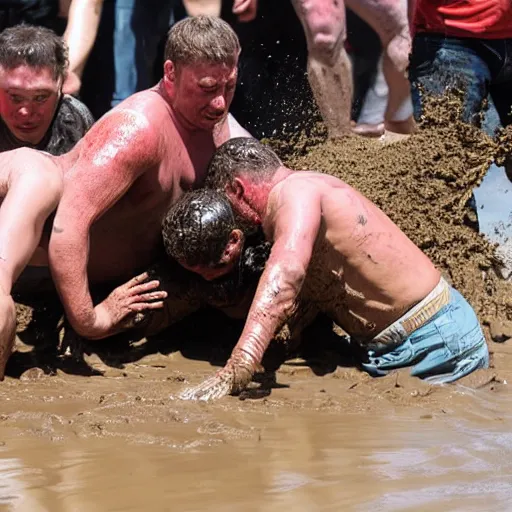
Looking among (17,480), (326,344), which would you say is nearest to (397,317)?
(326,344)

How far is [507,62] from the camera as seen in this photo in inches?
265

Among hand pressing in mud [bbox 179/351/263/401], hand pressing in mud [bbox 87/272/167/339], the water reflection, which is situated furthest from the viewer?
hand pressing in mud [bbox 87/272/167/339]

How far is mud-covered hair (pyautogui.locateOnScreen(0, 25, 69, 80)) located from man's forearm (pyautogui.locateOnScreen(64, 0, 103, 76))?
1096 millimetres

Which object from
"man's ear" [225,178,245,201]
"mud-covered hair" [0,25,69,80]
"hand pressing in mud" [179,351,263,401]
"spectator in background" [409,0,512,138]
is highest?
"mud-covered hair" [0,25,69,80]

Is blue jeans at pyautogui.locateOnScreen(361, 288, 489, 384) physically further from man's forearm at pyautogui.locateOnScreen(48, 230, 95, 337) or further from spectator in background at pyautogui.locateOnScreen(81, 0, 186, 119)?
spectator in background at pyautogui.locateOnScreen(81, 0, 186, 119)

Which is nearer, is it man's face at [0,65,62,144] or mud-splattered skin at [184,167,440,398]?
mud-splattered skin at [184,167,440,398]

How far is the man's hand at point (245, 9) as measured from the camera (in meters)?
6.98

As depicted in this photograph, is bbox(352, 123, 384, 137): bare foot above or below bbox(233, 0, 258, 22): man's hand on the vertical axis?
below

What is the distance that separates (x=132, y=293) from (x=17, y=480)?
1935 millimetres

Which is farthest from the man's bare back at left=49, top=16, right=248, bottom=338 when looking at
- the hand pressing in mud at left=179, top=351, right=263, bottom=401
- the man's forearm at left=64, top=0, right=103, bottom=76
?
the man's forearm at left=64, top=0, right=103, bottom=76

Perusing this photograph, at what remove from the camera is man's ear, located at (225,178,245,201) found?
5277 mm

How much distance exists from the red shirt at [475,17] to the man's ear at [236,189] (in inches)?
79.7

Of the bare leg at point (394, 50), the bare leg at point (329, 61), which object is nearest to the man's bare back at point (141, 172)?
the bare leg at point (329, 61)

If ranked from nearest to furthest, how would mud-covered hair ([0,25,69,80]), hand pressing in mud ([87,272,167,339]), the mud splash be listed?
hand pressing in mud ([87,272,167,339]) < mud-covered hair ([0,25,69,80]) < the mud splash
